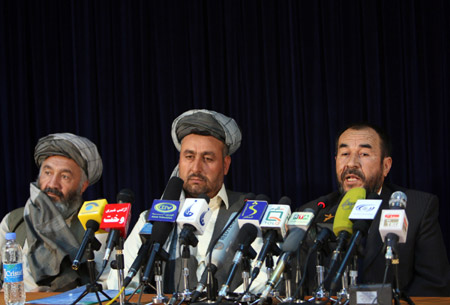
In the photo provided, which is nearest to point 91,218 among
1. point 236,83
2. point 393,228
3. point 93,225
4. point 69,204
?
point 93,225

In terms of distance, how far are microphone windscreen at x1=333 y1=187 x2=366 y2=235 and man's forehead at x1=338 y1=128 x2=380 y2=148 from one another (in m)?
1.32

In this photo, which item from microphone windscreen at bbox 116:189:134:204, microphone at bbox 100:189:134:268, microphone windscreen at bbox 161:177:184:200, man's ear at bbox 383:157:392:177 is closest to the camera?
microphone at bbox 100:189:134:268

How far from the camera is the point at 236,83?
446cm

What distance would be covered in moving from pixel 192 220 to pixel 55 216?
2.03m

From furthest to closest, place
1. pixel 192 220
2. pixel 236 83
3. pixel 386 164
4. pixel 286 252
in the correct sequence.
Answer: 1. pixel 236 83
2. pixel 386 164
3. pixel 192 220
4. pixel 286 252

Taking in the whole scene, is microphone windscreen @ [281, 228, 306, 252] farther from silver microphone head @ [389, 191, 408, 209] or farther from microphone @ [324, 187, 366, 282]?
silver microphone head @ [389, 191, 408, 209]

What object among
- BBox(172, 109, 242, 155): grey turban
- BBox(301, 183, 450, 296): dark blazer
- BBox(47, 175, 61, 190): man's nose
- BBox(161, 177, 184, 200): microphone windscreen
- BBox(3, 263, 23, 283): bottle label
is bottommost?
BBox(301, 183, 450, 296): dark blazer

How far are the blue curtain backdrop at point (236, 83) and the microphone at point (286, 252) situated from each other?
2.06m

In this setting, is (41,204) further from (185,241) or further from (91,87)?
→ (185,241)

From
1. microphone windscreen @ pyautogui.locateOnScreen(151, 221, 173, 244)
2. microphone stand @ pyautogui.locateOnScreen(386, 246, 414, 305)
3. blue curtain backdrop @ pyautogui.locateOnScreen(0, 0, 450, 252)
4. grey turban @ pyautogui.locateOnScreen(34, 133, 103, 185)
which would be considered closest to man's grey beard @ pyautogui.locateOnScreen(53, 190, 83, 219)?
grey turban @ pyautogui.locateOnScreen(34, 133, 103, 185)

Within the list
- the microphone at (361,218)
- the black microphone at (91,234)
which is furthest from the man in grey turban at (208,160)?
the microphone at (361,218)

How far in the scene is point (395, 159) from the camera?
13.5 feet

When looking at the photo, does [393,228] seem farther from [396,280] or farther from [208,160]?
[208,160]

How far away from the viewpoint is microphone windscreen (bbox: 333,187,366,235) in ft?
7.12
